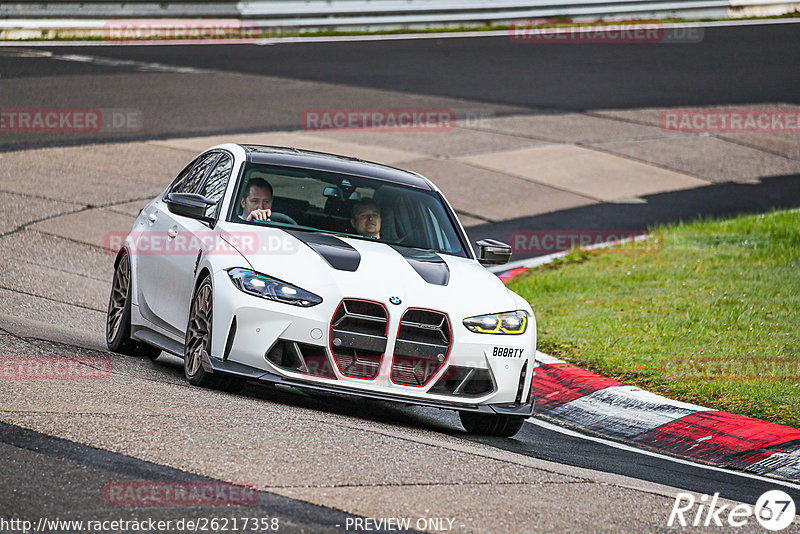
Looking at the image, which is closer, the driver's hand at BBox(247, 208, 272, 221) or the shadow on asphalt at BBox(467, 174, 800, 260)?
the driver's hand at BBox(247, 208, 272, 221)

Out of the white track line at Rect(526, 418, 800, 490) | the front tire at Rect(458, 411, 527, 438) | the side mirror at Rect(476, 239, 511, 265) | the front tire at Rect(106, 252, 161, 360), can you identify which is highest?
the side mirror at Rect(476, 239, 511, 265)

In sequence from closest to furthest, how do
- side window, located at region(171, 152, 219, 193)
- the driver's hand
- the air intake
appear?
the air intake
the driver's hand
side window, located at region(171, 152, 219, 193)

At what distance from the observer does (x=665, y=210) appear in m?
17.1

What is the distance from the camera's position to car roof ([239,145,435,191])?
8438 mm

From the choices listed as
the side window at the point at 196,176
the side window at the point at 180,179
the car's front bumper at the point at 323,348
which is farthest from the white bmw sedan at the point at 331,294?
the side window at the point at 180,179

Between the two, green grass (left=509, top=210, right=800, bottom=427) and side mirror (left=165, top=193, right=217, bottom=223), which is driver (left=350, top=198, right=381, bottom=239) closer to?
side mirror (left=165, top=193, right=217, bottom=223)

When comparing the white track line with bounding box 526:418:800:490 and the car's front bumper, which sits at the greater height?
the car's front bumper

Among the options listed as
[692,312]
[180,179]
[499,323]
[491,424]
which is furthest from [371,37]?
[499,323]

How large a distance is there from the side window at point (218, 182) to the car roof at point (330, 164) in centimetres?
17

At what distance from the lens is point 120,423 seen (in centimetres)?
601

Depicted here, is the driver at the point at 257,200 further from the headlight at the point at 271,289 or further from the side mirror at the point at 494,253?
the side mirror at the point at 494,253

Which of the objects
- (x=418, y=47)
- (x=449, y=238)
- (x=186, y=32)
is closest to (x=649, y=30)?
(x=418, y=47)

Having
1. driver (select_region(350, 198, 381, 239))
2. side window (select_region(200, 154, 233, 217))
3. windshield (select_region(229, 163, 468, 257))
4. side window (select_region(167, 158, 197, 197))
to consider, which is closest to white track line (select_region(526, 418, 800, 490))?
windshield (select_region(229, 163, 468, 257))

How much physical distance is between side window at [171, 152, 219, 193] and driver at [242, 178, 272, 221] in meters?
0.83
